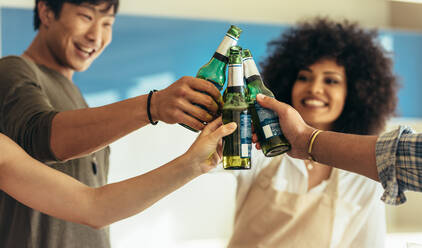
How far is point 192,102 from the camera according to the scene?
120cm

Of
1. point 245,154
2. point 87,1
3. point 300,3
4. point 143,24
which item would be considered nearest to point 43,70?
point 87,1

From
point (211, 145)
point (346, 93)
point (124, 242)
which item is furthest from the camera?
point (124, 242)

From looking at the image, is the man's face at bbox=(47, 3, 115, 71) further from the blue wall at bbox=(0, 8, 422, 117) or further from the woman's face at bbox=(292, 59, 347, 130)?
the blue wall at bbox=(0, 8, 422, 117)

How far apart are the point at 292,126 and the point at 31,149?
80 cm

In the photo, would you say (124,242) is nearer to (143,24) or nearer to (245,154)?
(143,24)

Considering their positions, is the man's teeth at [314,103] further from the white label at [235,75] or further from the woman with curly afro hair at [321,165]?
the white label at [235,75]

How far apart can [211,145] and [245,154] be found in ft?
0.30

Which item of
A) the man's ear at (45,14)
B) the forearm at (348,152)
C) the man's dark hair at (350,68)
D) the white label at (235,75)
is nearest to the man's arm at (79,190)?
the white label at (235,75)

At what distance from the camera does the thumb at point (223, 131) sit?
111 cm

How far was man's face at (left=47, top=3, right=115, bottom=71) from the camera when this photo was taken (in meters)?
1.75

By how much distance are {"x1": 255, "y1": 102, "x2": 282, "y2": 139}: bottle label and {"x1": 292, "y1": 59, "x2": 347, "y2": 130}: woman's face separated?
2.50 ft

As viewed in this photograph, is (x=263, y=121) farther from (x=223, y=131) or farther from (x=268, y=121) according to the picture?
(x=223, y=131)

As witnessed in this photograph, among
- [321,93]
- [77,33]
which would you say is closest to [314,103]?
[321,93]

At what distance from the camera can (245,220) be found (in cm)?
171
